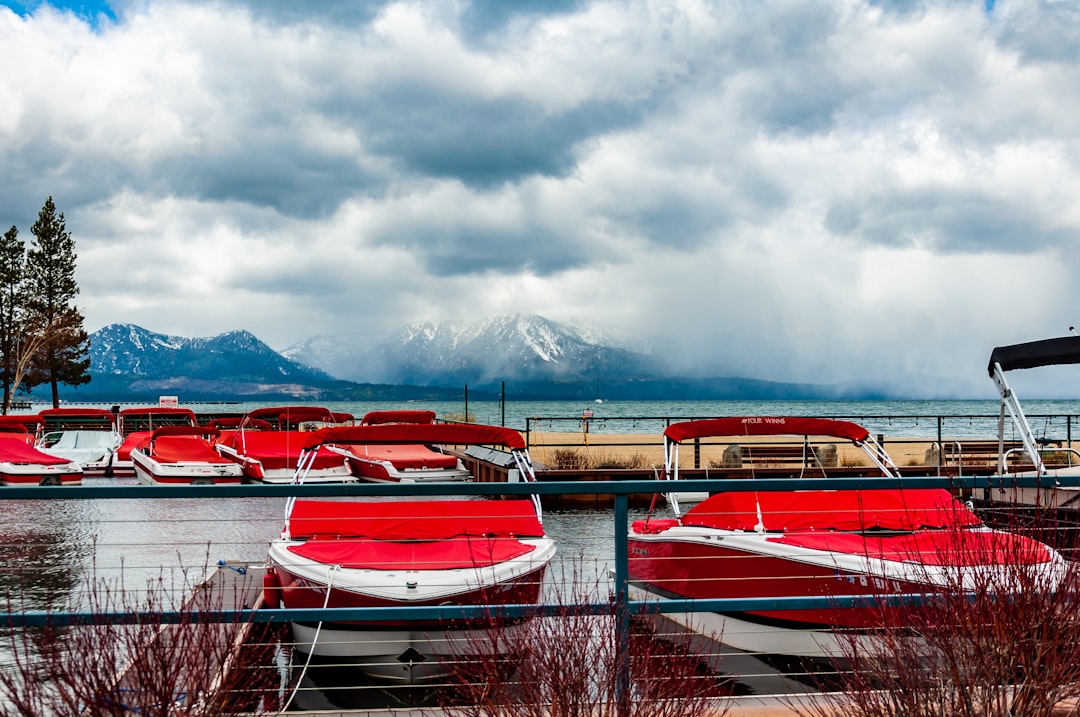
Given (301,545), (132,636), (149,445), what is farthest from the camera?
(149,445)

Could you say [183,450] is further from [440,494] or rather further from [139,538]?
[440,494]

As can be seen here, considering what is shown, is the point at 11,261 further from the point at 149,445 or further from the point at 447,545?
the point at 447,545

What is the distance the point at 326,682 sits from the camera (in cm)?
893

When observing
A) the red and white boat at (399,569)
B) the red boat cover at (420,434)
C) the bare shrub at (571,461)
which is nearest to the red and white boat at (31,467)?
the bare shrub at (571,461)

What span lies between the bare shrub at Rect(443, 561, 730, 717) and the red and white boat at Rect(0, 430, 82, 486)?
22728mm

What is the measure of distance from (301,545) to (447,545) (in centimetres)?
143

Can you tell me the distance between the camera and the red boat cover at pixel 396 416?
25.2m

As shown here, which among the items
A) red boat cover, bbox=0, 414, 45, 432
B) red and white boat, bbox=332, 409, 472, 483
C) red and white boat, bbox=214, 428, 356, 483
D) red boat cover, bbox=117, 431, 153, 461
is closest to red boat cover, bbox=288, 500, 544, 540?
red and white boat, bbox=214, 428, 356, 483

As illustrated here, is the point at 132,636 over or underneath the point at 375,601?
over

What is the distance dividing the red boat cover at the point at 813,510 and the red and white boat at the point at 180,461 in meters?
16.9

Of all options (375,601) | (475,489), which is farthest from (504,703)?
(375,601)

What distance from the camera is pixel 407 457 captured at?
27766mm

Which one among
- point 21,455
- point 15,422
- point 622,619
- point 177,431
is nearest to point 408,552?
point 622,619

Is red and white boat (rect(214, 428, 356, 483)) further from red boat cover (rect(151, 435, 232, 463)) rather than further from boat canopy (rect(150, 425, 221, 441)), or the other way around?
boat canopy (rect(150, 425, 221, 441))
